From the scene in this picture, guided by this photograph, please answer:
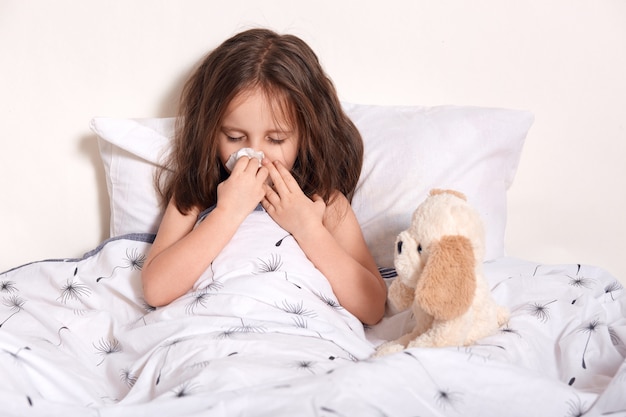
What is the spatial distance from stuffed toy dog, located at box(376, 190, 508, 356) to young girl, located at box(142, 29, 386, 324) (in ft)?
0.68

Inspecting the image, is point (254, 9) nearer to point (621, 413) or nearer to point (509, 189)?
point (509, 189)

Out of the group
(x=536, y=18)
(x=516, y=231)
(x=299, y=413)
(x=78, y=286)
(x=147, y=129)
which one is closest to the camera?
(x=299, y=413)

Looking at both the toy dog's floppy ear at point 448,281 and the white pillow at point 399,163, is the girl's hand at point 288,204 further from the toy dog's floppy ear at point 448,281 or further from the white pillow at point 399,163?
the toy dog's floppy ear at point 448,281

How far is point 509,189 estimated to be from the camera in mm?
1701

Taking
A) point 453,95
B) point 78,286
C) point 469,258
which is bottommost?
point 78,286

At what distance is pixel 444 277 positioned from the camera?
3.22 ft

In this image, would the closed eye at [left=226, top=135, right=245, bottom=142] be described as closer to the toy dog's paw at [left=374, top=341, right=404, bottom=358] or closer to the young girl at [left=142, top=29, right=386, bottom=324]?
the young girl at [left=142, top=29, right=386, bottom=324]

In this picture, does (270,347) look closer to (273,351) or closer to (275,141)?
(273,351)

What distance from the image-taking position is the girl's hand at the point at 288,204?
131cm

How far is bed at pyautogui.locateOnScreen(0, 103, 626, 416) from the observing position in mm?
897

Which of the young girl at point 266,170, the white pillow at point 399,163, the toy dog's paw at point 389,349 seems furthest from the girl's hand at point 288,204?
the toy dog's paw at point 389,349

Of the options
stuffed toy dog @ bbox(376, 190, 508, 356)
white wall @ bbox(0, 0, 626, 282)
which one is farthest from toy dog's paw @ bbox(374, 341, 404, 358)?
white wall @ bbox(0, 0, 626, 282)

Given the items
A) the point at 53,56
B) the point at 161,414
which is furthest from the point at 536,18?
the point at 161,414

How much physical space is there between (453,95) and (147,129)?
0.71 metres
